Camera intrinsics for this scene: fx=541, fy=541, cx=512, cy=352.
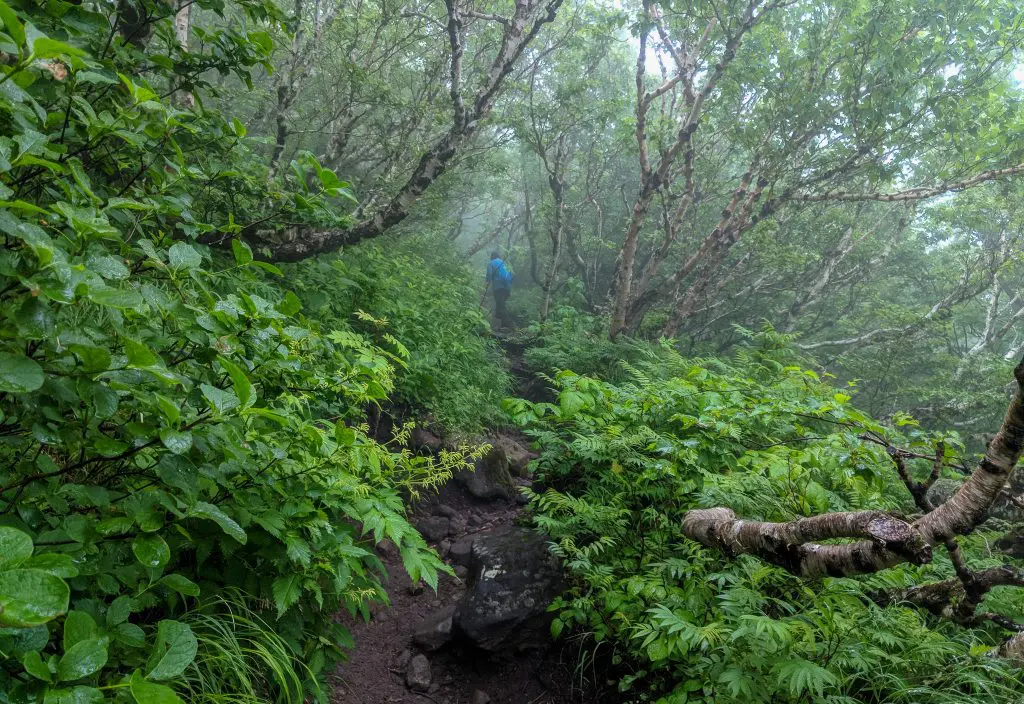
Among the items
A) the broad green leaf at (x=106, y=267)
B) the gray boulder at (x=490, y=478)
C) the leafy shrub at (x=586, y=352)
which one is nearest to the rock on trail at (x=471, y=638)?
the gray boulder at (x=490, y=478)

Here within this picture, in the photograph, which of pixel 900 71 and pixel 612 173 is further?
pixel 612 173

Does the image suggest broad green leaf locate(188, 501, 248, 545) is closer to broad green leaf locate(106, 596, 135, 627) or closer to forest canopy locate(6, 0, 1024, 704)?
forest canopy locate(6, 0, 1024, 704)

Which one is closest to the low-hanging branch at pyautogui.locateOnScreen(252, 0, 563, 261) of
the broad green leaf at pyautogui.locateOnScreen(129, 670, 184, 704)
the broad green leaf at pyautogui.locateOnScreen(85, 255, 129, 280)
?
the broad green leaf at pyautogui.locateOnScreen(85, 255, 129, 280)

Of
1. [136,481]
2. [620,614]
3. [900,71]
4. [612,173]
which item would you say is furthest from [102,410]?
[612,173]

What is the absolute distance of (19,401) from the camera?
1.45 m

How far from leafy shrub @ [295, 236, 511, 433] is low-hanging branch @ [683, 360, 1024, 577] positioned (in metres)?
3.70

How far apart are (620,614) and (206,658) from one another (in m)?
2.48

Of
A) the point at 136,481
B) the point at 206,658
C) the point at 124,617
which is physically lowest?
the point at 206,658

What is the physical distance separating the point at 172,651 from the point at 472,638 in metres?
3.37

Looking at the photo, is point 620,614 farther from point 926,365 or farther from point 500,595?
point 926,365

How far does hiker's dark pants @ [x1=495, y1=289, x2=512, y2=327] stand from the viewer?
1761cm

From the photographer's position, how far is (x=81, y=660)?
1.13 metres

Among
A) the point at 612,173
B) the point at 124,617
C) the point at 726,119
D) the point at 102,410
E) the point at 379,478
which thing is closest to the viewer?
the point at 102,410

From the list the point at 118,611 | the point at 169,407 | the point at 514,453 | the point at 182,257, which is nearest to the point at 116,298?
the point at 169,407
